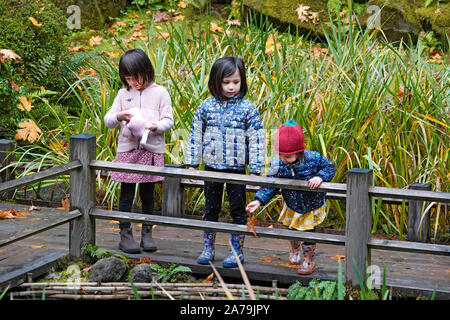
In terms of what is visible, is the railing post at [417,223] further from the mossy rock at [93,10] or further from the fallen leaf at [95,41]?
the mossy rock at [93,10]

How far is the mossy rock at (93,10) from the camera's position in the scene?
34.2 feet

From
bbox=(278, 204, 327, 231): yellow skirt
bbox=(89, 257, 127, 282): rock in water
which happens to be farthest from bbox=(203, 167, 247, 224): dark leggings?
bbox=(89, 257, 127, 282): rock in water

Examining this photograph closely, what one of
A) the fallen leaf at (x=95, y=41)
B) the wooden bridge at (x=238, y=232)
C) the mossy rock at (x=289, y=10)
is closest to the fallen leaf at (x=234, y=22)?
the mossy rock at (x=289, y=10)

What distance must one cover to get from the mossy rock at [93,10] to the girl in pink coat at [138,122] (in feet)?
20.1

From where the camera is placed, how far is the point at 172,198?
221 inches

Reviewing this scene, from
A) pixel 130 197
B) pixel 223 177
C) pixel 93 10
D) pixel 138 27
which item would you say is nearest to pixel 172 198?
pixel 130 197

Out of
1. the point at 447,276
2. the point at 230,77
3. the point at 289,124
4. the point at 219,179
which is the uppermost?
the point at 230,77

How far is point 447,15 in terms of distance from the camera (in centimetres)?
943

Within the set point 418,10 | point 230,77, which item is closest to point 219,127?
point 230,77

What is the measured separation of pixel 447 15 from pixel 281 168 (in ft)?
20.0

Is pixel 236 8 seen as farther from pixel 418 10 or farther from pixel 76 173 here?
pixel 76 173

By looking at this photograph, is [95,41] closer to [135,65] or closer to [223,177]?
[135,65]

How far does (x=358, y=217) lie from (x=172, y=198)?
197 cm

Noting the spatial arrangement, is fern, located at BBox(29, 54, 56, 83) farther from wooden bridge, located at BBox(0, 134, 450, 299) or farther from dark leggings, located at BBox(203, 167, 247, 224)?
dark leggings, located at BBox(203, 167, 247, 224)
